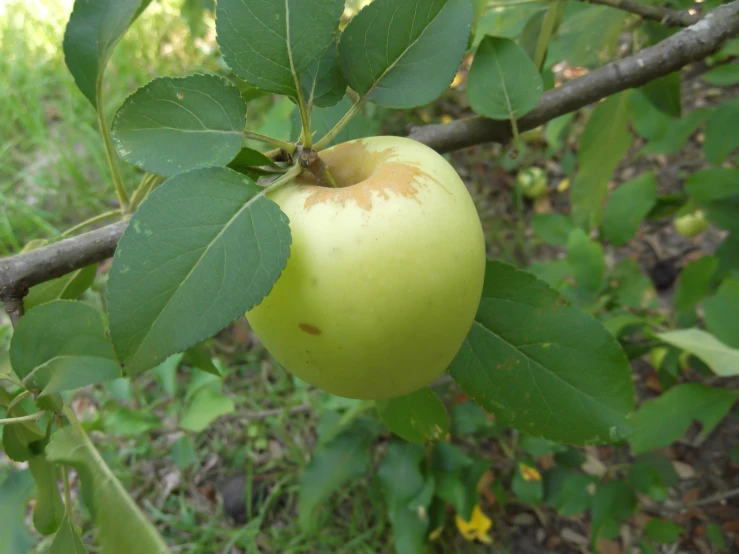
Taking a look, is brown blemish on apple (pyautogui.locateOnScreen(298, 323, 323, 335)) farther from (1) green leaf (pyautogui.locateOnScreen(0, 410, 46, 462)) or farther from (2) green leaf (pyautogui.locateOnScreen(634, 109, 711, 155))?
(2) green leaf (pyautogui.locateOnScreen(634, 109, 711, 155))

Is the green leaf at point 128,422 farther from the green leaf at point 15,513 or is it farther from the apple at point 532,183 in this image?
the apple at point 532,183

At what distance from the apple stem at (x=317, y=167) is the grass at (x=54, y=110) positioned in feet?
6.35

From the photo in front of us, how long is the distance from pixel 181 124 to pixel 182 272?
176 mm

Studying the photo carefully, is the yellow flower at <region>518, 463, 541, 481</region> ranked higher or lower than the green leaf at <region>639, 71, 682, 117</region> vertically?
lower

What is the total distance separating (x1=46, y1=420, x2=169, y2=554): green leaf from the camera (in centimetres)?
56

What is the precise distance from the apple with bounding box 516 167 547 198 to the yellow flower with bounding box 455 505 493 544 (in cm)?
132

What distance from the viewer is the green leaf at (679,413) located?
3.62ft

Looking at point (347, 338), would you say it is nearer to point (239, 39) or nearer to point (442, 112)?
point (239, 39)

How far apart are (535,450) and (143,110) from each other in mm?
1120

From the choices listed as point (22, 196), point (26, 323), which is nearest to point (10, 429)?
point (26, 323)

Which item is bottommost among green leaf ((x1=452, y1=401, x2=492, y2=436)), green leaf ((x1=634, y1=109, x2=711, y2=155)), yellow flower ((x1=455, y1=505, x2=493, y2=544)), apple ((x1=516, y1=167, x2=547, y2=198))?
yellow flower ((x1=455, y1=505, x2=493, y2=544))

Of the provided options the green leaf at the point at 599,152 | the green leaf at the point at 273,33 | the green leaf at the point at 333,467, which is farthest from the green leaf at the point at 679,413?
the green leaf at the point at 273,33

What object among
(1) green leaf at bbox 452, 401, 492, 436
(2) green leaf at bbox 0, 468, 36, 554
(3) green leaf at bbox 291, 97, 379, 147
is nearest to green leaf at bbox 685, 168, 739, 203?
(1) green leaf at bbox 452, 401, 492, 436

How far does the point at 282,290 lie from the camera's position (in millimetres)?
523
